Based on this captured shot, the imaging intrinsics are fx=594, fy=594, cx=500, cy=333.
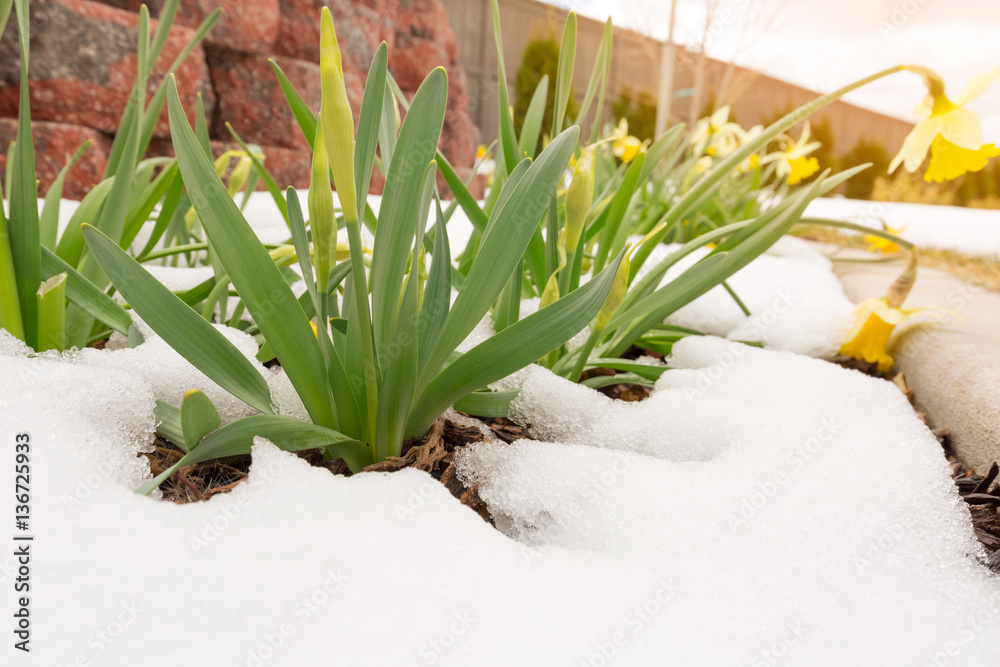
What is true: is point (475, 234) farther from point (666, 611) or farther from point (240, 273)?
point (666, 611)

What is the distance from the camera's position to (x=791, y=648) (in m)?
0.39

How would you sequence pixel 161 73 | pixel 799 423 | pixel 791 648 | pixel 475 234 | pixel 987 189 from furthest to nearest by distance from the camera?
1. pixel 987 189
2. pixel 161 73
3. pixel 475 234
4. pixel 799 423
5. pixel 791 648

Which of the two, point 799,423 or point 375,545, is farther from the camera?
point 799,423

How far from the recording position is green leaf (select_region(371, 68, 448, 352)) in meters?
0.47

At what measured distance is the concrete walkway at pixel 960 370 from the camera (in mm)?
724

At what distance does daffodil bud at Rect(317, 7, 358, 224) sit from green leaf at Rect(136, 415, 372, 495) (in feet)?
0.64

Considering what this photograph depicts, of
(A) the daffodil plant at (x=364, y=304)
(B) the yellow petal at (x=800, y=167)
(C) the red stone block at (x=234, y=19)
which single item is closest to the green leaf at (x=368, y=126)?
(A) the daffodil plant at (x=364, y=304)

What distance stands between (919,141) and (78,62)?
2.69 metres

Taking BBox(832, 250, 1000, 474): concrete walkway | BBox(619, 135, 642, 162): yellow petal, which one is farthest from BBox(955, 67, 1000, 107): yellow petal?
BBox(619, 135, 642, 162): yellow petal

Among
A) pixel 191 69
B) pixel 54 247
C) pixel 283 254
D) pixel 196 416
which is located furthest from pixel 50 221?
pixel 191 69

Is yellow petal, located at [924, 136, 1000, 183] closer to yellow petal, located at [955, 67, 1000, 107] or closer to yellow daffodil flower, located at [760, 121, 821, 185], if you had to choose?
yellow petal, located at [955, 67, 1000, 107]

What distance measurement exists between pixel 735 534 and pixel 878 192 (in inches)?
298

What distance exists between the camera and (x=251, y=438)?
1.61 feet

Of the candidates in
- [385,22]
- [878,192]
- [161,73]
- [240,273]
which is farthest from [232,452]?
[878,192]
